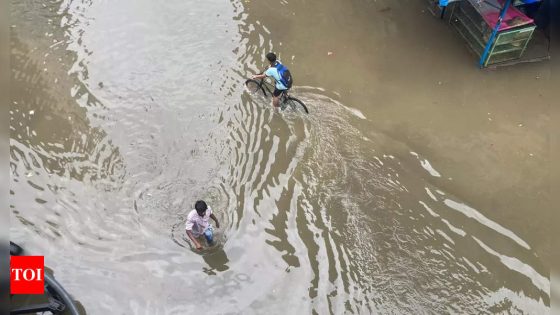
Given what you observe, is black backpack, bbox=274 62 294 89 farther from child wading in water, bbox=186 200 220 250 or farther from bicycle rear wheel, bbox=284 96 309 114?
child wading in water, bbox=186 200 220 250

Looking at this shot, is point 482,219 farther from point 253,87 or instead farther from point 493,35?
point 253,87

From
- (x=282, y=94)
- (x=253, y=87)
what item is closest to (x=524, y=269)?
(x=282, y=94)

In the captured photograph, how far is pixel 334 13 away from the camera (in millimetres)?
13523

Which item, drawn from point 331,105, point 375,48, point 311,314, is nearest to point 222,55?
point 331,105

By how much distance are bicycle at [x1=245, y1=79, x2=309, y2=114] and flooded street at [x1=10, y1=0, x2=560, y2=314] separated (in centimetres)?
25

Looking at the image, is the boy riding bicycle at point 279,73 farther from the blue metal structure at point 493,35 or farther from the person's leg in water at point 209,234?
the blue metal structure at point 493,35

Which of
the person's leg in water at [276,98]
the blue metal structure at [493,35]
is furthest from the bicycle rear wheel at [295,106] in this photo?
Result: the blue metal structure at [493,35]

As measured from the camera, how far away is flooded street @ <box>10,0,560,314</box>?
27.0 feet

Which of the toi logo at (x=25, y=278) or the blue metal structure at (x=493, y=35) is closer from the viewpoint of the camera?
the toi logo at (x=25, y=278)

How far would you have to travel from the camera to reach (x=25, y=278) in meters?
7.84

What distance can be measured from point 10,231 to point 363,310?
264 inches

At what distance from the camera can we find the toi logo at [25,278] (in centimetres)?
778

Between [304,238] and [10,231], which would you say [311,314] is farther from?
[10,231]

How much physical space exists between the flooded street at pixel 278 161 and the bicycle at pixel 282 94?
0.25 meters
